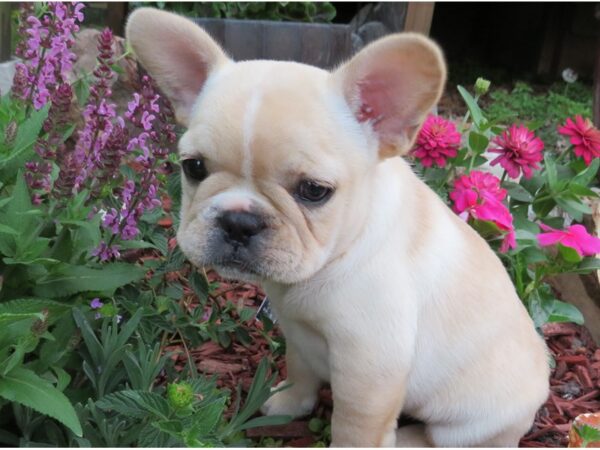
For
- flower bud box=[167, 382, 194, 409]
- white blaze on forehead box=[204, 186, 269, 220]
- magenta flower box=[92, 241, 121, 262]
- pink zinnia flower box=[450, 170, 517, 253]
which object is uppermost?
white blaze on forehead box=[204, 186, 269, 220]

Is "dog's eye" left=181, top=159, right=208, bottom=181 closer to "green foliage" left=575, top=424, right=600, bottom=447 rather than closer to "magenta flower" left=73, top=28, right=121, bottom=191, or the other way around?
"magenta flower" left=73, top=28, right=121, bottom=191

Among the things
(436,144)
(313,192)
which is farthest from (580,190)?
(313,192)

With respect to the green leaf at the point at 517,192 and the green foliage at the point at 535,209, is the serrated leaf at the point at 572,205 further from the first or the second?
the green leaf at the point at 517,192

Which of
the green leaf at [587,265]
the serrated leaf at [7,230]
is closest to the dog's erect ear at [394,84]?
the serrated leaf at [7,230]

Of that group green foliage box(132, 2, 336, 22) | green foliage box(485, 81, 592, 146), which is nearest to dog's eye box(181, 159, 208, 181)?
green foliage box(132, 2, 336, 22)

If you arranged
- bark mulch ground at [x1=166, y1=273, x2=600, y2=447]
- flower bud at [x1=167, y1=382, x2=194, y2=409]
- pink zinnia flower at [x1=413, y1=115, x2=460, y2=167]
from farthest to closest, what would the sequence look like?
pink zinnia flower at [x1=413, y1=115, x2=460, y2=167]
bark mulch ground at [x1=166, y1=273, x2=600, y2=447]
flower bud at [x1=167, y1=382, x2=194, y2=409]

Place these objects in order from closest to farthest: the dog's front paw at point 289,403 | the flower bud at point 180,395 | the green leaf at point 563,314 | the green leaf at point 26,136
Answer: the flower bud at point 180,395
the green leaf at point 26,136
the dog's front paw at point 289,403
the green leaf at point 563,314

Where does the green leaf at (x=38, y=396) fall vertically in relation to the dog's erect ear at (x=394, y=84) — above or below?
below
